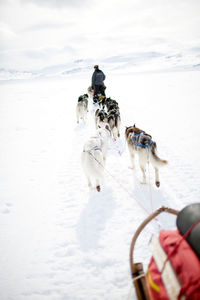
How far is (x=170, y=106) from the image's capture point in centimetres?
951

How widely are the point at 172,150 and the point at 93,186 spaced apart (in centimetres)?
276

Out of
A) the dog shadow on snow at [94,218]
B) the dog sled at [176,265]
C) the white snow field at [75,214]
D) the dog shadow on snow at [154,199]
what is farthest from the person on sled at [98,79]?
the dog sled at [176,265]

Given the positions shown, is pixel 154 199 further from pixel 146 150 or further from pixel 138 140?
pixel 138 140

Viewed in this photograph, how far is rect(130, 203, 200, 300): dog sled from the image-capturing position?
0.96 m

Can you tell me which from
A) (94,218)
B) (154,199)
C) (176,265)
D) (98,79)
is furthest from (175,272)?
(98,79)

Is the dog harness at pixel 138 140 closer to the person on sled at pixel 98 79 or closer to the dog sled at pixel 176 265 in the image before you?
the dog sled at pixel 176 265

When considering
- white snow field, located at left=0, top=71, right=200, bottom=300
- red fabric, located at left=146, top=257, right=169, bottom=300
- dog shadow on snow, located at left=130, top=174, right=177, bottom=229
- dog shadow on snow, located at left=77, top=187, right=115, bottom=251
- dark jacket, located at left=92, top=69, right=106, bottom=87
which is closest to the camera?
red fabric, located at left=146, top=257, right=169, bottom=300

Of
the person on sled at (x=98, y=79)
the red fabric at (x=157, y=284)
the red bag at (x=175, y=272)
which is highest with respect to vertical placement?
the person on sled at (x=98, y=79)

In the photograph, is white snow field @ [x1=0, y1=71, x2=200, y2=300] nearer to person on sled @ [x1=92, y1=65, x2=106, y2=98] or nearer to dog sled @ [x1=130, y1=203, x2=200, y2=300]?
dog sled @ [x1=130, y1=203, x2=200, y2=300]

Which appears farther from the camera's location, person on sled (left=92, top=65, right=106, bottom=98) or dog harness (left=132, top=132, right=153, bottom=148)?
person on sled (left=92, top=65, right=106, bottom=98)

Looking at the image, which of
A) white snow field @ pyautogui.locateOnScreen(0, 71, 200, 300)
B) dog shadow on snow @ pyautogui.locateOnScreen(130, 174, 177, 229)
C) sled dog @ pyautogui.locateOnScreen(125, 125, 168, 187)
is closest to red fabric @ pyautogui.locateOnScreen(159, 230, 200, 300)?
white snow field @ pyautogui.locateOnScreen(0, 71, 200, 300)

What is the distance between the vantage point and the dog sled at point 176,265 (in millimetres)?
957

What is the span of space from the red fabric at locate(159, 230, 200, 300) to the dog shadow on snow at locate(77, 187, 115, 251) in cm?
157

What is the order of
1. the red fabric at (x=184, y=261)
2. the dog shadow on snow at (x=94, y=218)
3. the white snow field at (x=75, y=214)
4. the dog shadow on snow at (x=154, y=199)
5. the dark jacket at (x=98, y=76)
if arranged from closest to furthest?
the red fabric at (x=184, y=261) → the white snow field at (x=75, y=214) → the dog shadow on snow at (x=94, y=218) → the dog shadow on snow at (x=154, y=199) → the dark jacket at (x=98, y=76)
